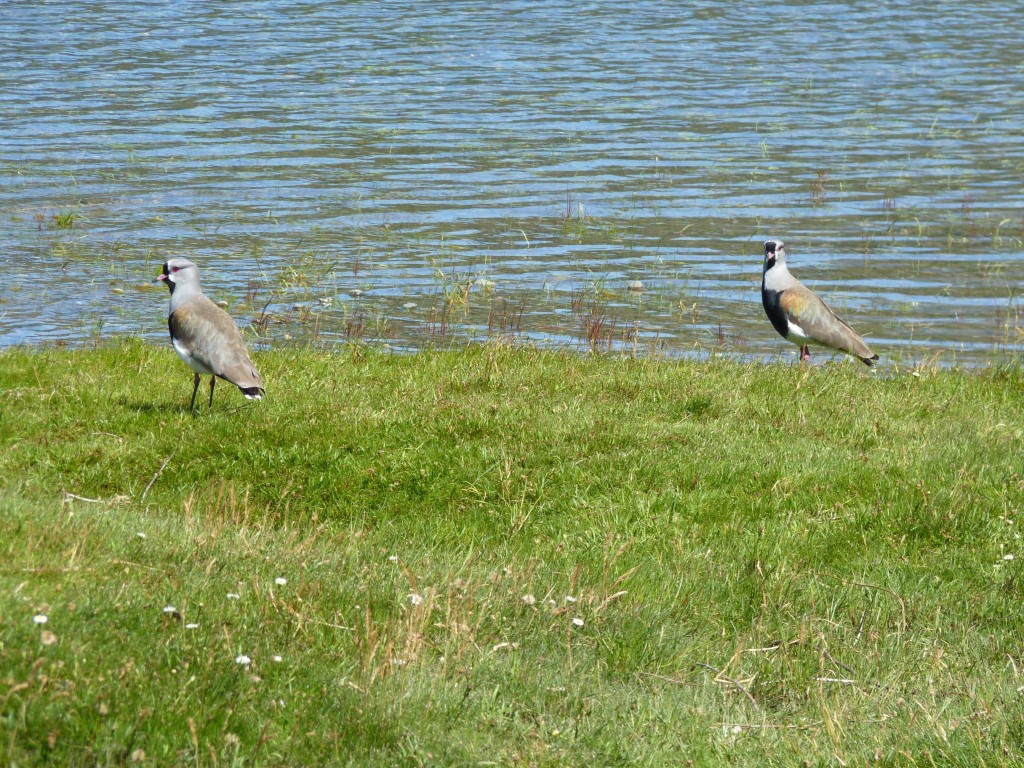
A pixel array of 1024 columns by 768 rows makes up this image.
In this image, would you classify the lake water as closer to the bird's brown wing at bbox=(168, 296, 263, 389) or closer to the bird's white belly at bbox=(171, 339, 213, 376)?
the bird's brown wing at bbox=(168, 296, 263, 389)

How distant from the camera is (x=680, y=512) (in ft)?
30.8

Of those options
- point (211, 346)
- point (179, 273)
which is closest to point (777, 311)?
point (179, 273)

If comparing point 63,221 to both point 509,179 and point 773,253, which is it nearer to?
point 509,179

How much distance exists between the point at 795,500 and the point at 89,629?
5651 millimetres

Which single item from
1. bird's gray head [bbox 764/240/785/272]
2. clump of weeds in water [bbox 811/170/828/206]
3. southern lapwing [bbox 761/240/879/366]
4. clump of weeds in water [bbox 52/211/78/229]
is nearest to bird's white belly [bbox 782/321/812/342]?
southern lapwing [bbox 761/240/879/366]

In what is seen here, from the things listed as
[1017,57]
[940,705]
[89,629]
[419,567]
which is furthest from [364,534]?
[1017,57]

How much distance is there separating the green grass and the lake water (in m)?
4.85

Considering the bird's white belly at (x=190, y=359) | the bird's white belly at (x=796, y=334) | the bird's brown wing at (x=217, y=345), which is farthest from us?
the bird's white belly at (x=796, y=334)

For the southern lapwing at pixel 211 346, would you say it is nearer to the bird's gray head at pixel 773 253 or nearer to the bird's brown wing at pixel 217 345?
the bird's brown wing at pixel 217 345

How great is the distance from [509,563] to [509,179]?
60.6ft

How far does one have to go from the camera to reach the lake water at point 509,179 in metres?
18.6

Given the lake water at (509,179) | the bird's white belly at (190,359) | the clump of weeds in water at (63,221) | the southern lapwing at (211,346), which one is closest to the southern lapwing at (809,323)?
the lake water at (509,179)

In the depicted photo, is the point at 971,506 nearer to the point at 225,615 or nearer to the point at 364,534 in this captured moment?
the point at 364,534

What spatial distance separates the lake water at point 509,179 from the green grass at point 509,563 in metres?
4.85
